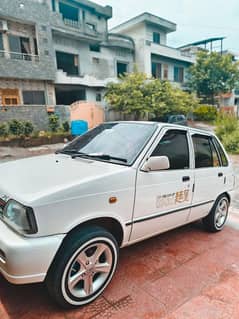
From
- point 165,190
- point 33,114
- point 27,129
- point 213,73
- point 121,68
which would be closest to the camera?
point 165,190

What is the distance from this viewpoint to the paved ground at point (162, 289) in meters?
1.97

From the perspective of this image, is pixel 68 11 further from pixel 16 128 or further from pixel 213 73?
pixel 213 73

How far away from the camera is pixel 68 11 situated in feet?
62.1

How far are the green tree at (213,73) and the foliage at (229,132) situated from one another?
14858 millimetres

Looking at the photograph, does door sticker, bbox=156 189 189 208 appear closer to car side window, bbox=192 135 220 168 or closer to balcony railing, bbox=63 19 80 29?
car side window, bbox=192 135 220 168

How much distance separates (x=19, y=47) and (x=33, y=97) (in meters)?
3.40

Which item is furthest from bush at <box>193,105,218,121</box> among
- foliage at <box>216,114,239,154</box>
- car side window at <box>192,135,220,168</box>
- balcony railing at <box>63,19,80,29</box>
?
car side window at <box>192,135,220,168</box>

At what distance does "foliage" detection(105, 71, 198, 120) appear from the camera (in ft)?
54.1

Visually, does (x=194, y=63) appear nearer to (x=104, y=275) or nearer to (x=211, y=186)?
(x=211, y=186)

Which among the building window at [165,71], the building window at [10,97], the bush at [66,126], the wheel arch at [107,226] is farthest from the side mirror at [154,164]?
the building window at [165,71]

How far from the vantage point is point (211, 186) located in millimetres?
3252

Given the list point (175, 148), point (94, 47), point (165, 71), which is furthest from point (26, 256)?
point (165, 71)

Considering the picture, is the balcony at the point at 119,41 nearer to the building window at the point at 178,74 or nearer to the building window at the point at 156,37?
the building window at the point at 156,37

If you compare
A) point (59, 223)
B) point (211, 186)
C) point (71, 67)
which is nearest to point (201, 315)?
point (59, 223)
